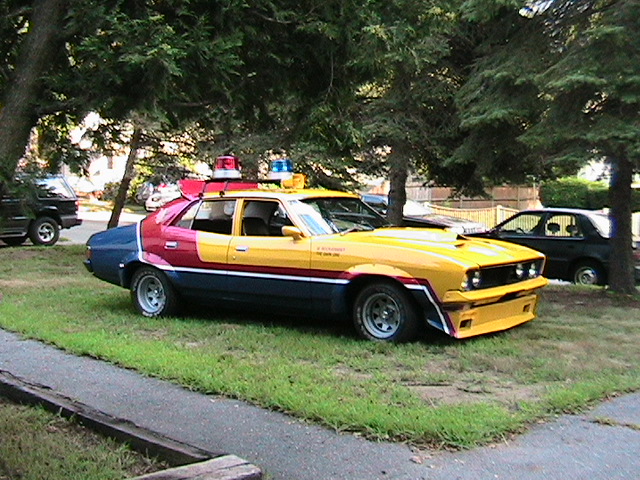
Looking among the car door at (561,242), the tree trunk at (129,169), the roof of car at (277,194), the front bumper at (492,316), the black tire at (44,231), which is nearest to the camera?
the front bumper at (492,316)

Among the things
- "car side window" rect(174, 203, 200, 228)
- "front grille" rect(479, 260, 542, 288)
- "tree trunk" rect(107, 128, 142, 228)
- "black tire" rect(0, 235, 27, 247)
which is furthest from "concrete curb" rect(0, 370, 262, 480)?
"black tire" rect(0, 235, 27, 247)

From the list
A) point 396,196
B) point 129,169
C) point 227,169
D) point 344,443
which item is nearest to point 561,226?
point 396,196

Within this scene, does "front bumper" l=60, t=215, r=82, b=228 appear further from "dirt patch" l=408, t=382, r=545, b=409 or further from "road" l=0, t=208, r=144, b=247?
"dirt patch" l=408, t=382, r=545, b=409

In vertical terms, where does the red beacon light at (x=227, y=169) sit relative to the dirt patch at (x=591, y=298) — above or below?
above

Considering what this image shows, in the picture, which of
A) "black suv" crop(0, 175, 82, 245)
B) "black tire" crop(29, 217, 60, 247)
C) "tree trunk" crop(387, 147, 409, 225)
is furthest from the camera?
"black tire" crop(29, 217, 60, 247)

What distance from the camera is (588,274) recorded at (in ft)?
43.9

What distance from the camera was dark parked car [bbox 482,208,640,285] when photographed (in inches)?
521

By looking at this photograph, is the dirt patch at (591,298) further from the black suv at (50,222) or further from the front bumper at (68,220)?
the front bumper at (68,220)

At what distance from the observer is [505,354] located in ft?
22.0

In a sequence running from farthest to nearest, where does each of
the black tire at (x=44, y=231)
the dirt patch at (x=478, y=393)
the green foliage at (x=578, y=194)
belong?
1. the green foliage at (x=578, y=194)
2. the black tire at (x=44, y=231)
3. the dirt patch at (x=478, y=393)

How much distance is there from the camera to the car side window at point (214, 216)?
8477 mm

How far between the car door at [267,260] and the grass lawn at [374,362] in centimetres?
38

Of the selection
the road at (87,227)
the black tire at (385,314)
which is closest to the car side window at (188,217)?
the black tire at (385,314)

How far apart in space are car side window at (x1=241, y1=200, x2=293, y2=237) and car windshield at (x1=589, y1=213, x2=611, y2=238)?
7.28 metres
